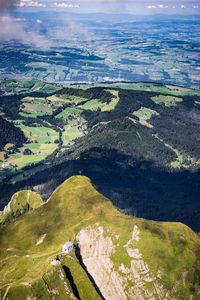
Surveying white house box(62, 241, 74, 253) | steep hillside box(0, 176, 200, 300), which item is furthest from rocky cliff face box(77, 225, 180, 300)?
white house box(62, 241, 74, 253)

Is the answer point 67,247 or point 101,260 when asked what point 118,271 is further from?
point 67,247

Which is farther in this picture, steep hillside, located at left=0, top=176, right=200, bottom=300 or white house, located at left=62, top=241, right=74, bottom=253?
white house, located at left=62, top=241, right=74, bottom=253

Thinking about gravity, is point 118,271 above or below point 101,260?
above

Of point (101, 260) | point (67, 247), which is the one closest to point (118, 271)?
point (101, 260)

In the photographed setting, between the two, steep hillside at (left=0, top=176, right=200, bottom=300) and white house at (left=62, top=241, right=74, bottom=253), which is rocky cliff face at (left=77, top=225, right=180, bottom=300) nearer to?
steep hillside at (left=0, top=176, right=200, bottom=300)

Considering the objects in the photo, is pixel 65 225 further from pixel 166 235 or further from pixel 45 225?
pixel 166 235

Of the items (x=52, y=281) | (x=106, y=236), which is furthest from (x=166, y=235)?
(x=52, y=281)

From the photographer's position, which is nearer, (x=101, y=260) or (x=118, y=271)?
(x=118, y=271)

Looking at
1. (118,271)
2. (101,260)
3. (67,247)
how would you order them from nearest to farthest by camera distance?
1. (67,247)
2. (118,271)
3. (101,260)

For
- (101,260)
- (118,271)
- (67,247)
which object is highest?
(67,247)

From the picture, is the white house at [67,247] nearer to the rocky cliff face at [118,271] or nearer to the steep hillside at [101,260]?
the steep hillside at [101,260]
